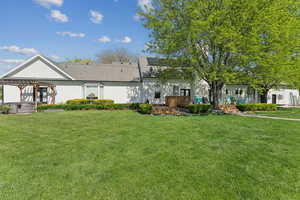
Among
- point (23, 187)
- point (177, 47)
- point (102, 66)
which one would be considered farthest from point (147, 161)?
point (102, 66)

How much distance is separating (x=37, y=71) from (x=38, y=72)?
16 centimetres

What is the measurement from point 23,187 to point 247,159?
5.14 meters

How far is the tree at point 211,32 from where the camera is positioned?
10.9m

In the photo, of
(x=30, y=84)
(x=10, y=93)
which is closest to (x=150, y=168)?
(x=30, y=84)

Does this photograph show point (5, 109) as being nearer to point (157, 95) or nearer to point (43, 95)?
point (43, 95)

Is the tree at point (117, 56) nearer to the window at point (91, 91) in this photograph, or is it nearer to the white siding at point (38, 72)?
the window at point (91, 91)

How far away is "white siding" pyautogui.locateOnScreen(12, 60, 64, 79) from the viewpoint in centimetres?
1764

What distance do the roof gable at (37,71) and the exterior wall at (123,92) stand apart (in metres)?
4.65

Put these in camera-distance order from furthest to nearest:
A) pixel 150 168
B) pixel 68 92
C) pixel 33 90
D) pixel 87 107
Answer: pixel 68 92 → pixel 33 90 → pixel 87 107 → pixel 150 168

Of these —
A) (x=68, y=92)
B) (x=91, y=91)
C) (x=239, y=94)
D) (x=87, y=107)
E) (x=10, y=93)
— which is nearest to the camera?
(x=87, y=107)

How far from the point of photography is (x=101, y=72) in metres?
21.1

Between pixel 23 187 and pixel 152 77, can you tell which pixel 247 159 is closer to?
pixel 23 187

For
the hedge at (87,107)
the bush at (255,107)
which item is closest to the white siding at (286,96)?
the bush at (255,107)

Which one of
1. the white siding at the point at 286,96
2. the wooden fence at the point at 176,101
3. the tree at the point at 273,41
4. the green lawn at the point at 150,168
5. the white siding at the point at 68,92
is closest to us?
the green lawn at the point at 150,168
